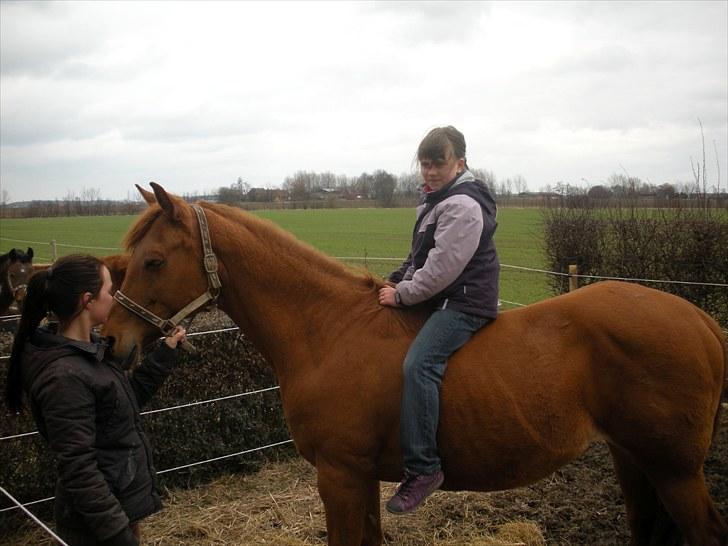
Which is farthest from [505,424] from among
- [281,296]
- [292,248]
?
[292,248]

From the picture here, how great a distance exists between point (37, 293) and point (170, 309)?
1.90 ft

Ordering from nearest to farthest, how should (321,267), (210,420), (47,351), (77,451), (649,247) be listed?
(77,451) < (47,351) < (321,267) < (210,420) < (649,247)

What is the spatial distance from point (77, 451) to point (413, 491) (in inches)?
60.5

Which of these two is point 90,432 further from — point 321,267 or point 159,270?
point 321,267

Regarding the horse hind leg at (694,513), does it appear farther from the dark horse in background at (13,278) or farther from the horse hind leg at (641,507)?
the dark horse in background at (13,278)

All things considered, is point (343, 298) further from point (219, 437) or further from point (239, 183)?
point (239, 183)

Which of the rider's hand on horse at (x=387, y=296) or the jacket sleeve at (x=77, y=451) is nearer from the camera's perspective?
the jacket sleeve at (x=77, y=451)

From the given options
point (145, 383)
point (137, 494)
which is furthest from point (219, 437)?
point (137, 494)

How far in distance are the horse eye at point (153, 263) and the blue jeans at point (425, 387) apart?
1308 mm

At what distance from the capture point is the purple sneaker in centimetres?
277

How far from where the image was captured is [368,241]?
33375 millimetres

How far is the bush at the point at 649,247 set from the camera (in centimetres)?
935

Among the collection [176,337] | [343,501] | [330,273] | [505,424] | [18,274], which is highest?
[330,273]

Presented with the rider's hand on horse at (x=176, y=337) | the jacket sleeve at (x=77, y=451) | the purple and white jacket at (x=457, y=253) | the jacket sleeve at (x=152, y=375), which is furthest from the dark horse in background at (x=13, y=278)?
the purple and white jacket at (x=457, y=253)
